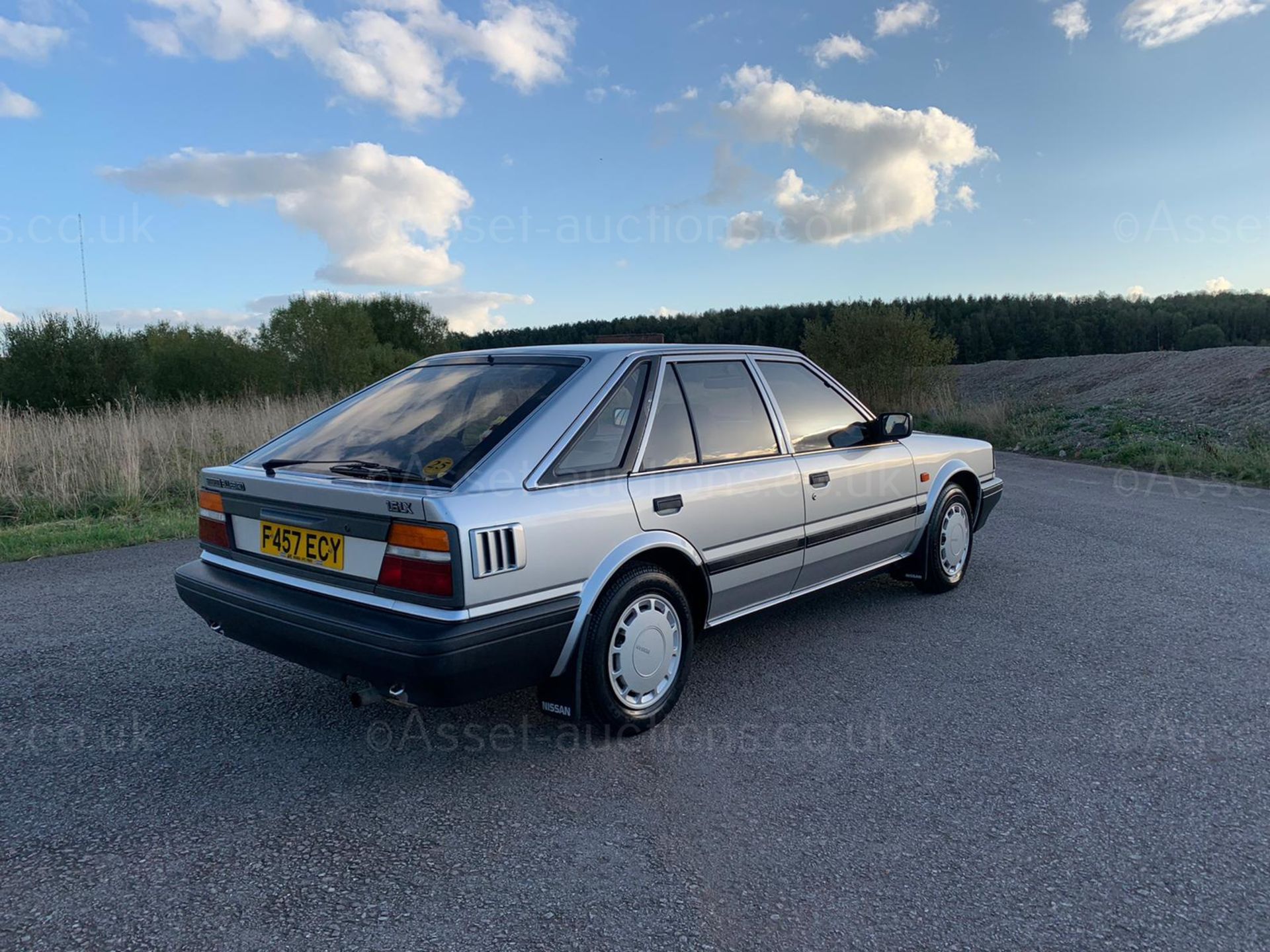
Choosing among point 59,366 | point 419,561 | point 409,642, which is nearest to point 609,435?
point 419,561

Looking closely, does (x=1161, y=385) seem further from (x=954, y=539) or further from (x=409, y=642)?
(x=409, y=642)

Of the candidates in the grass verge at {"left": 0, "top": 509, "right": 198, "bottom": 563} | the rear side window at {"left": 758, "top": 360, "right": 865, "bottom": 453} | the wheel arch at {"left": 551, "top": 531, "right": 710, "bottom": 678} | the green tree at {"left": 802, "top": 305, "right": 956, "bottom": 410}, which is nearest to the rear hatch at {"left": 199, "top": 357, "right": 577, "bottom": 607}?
the wheel arch at {"left": 551, "top": 531, "right": 710, "bottom": 678}

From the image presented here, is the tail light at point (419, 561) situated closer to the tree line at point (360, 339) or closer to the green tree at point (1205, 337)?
the tree line at point (360, 339)

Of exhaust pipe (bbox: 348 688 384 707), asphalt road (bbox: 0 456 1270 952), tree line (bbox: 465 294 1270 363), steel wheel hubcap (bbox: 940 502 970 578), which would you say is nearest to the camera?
asphalt road (bbox: 0 456 1270 952)

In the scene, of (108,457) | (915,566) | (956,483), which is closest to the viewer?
(915,566)

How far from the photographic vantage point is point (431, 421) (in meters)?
3.27

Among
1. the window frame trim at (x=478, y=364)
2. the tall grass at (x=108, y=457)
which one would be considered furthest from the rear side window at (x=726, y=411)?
the tall grass at (x=108, y=457)

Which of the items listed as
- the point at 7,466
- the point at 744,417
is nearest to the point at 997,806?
the point at 744,417

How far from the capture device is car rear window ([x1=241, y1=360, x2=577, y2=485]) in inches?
118

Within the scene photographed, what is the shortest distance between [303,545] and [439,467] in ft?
2.02

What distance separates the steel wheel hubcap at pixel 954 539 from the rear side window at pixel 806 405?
1102 millimetres

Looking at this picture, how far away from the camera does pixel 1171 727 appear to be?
10.7 feet

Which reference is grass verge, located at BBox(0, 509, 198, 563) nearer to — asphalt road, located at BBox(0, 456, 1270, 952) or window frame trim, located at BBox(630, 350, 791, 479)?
asphalt road, located at BBox(0, 456, 1270, 952)

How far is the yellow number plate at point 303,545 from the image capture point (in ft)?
9.52
